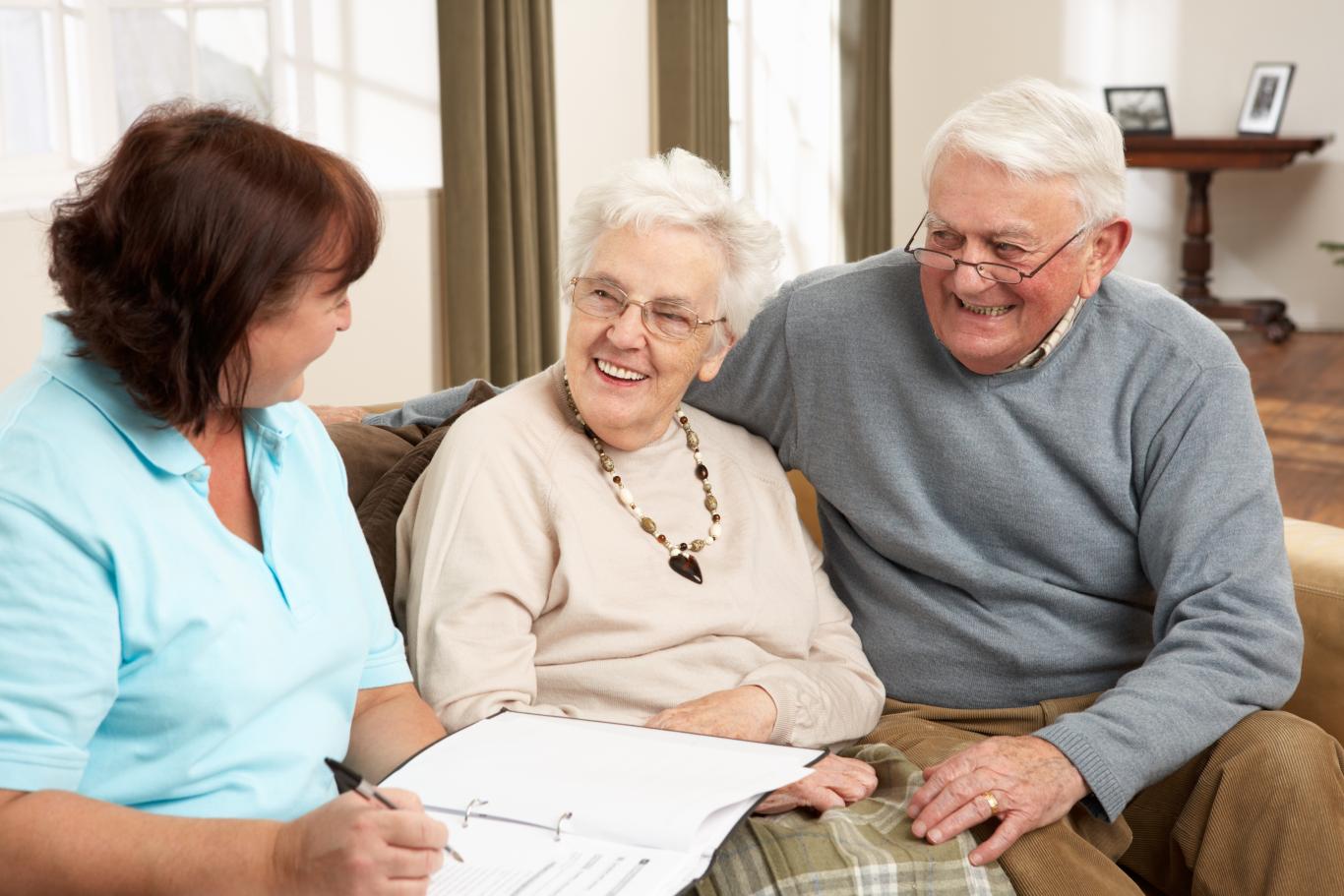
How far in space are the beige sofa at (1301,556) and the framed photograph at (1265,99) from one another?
22.1 ft

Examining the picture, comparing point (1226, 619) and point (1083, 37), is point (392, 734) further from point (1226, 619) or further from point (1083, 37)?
point (1083, 37)

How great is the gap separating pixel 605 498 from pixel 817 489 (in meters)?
0.40

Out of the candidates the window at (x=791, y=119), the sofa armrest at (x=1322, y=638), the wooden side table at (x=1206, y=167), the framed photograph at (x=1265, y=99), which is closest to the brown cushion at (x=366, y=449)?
the sofa armrest at (x=1322, y=638)

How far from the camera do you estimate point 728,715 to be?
1602 mm

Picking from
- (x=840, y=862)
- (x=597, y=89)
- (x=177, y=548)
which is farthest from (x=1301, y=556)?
(x=597, y=89)

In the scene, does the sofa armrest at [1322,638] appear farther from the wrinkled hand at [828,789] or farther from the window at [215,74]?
the window at [215,74]

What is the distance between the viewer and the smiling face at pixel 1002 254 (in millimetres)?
1743

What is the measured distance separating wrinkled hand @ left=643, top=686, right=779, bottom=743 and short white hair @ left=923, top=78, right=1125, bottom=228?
0.71 m

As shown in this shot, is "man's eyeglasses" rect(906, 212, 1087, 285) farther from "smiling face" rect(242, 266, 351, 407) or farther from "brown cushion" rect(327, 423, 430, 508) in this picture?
"smiling face" rect(242, 266, 351, 407)

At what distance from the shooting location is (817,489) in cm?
197

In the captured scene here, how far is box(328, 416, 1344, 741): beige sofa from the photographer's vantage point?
1.77 meters

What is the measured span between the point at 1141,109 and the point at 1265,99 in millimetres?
662

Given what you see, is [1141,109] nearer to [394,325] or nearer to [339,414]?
[394,325]

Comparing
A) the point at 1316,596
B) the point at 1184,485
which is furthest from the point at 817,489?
the point at 1316,596
